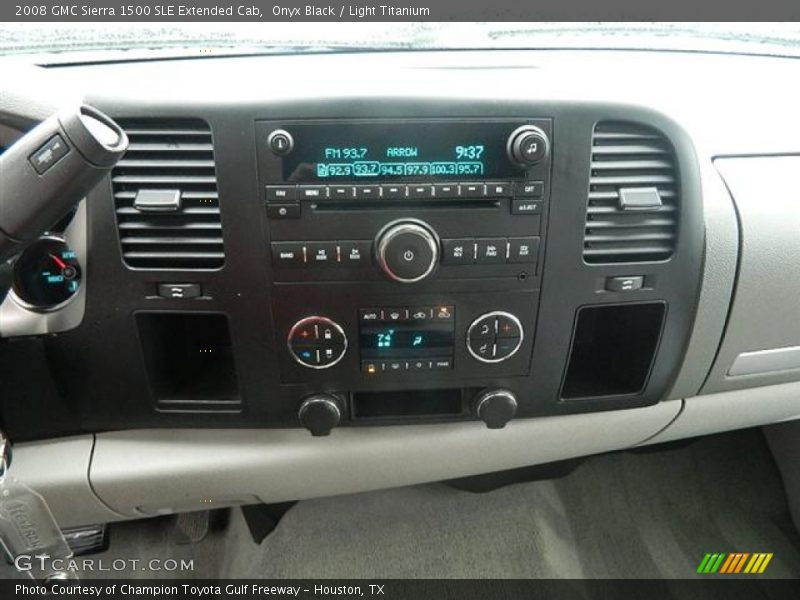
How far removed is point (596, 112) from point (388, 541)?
113 centimetres

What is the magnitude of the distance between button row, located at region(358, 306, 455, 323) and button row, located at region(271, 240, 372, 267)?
83 mm

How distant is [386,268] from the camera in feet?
2.77

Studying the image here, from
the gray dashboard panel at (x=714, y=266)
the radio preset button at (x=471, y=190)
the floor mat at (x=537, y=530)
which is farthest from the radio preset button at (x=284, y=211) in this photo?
the floor mat at (x=537, y=530)

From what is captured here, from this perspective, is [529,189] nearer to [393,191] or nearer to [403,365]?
[393,191]

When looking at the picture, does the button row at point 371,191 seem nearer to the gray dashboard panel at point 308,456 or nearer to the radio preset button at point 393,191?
the radio preset button at point 393,191

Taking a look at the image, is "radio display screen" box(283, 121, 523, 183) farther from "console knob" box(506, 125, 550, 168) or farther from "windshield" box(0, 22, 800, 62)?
"windshield" box(0, 22, 800, 62)

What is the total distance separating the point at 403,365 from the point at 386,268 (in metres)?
0.18

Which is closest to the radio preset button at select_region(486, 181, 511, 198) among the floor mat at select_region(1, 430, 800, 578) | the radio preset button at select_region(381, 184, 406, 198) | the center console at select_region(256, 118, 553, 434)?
the center console at select_region(256, 118, 553, 434)

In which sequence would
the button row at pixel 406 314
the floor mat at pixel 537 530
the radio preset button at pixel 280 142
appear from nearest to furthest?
the radio preset button at pixel 280 142
the button row at pixel 406 314
the floor mat at pixel 537 530

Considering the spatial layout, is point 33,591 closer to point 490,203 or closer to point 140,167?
Answer: point 140,167

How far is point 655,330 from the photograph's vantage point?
1006 mm

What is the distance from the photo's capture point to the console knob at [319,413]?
3.12 feet

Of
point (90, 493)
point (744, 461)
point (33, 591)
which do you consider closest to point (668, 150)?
point (90, 493)

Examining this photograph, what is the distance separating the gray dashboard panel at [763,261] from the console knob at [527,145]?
0.39m
